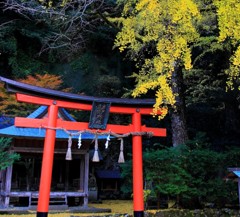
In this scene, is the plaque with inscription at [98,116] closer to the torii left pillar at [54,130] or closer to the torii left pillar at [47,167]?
the torii left pillar at [54,130]

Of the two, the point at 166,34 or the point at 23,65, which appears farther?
the point at 23,65

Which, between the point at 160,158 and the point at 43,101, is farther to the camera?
the point at 160,158

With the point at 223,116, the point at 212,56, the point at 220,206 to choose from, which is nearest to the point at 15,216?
the point at 220,206

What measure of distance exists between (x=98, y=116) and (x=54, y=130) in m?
1.19

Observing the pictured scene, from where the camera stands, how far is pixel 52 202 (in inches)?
419

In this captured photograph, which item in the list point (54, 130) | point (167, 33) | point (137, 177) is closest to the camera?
point (54, 130)

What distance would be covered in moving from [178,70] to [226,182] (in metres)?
4.03

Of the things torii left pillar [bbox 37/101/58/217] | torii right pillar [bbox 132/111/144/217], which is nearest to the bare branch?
torii left pillar [bbox 37/101/58/217]

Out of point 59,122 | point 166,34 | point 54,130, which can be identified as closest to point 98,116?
point 59,122

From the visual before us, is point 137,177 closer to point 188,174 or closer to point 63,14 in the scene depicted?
point 188,174

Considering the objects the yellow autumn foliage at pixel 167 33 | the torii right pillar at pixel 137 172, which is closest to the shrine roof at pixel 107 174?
the torii right pillar at pixel 137 172

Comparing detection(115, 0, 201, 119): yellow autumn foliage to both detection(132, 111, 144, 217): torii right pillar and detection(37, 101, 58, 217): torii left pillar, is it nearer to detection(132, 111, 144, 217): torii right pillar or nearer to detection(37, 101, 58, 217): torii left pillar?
detection(132, 111, 144, 217): torii right pillar

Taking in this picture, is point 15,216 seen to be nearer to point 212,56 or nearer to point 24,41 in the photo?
point 212,56

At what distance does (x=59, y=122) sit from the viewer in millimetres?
7082
